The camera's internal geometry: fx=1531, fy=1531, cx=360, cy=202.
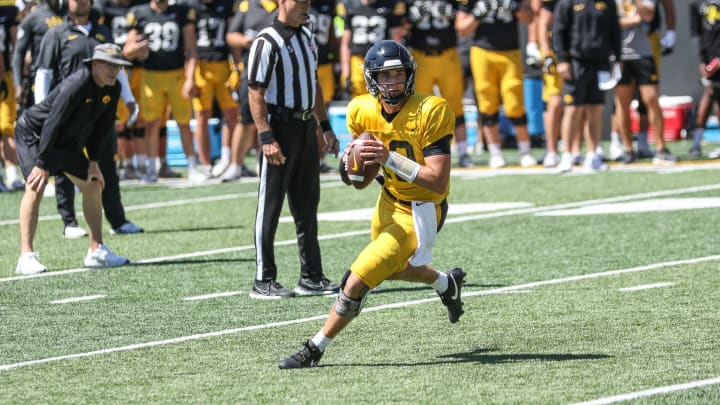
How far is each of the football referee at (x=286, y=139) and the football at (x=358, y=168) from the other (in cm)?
229

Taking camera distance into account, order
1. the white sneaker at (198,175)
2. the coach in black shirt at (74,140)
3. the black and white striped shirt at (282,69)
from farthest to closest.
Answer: the white sneaker at (198,175), the coach in black shirt at (74,140), the black and white striped shirt at (282,69)

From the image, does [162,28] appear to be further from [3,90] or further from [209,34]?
[3,90]

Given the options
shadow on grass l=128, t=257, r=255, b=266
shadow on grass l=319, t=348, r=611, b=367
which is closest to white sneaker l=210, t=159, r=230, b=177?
shadow on grass l=128, t=257, r=255, b=266

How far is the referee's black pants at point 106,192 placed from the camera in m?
11.9

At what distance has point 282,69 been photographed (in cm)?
907

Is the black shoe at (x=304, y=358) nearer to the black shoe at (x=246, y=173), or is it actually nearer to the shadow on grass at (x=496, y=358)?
the shadow on grass at (x=496, y=358)

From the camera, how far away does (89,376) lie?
6.70m

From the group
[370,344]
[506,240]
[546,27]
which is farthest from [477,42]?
[370,344]

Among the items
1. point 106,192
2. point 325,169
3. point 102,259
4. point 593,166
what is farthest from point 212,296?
point 325,169

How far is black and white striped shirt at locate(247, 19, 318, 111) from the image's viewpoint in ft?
29.6

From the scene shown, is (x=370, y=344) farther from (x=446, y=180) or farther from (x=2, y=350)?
(x=2, y=350)

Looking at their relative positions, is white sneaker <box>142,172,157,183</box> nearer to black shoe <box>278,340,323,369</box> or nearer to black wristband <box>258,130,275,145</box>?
black wristband <box>258,130,275,145</box>

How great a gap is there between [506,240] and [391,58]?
175 inches

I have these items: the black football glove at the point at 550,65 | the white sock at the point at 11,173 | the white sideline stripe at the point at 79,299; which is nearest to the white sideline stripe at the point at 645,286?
the white sideline stripe at the point at 79,299
